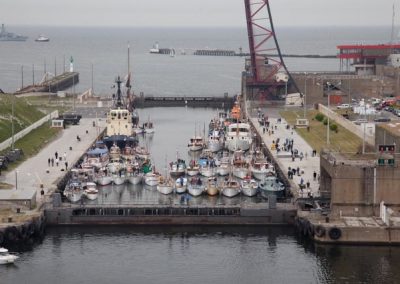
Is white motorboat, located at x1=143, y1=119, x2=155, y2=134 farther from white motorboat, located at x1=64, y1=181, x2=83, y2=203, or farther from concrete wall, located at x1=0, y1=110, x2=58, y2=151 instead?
white motorboat, located at x1=64, y1=181, x2=83, y2=203

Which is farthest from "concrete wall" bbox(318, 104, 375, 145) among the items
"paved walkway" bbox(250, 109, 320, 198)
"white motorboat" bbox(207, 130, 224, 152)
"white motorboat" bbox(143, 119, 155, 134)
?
"white motorboat" bbox(143, 119, 155, 134)

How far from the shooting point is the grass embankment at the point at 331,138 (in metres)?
50.0

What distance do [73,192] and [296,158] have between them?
12971mm

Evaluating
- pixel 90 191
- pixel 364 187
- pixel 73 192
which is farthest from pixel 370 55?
pixel 364 187

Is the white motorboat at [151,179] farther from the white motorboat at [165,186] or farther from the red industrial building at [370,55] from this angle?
→ the red industrial building at [370,55]

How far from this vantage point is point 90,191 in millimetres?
41094

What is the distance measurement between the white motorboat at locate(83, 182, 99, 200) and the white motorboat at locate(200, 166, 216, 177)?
21.8 ft

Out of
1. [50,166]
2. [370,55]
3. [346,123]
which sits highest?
[370,55]

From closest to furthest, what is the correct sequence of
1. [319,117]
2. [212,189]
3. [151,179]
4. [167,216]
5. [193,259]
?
[193,259], [167,216], [212,189], [151,179], [319,117]

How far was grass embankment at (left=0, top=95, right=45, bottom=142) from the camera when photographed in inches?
2104

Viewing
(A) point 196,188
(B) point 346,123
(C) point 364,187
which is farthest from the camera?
(B) point 346,123

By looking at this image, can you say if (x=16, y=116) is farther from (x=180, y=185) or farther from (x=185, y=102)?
(x=185, y=102)

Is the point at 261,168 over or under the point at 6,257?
over

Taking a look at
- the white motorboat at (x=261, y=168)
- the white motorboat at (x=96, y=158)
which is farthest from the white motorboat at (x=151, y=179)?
the white motorboat at (x=261, y=168)
